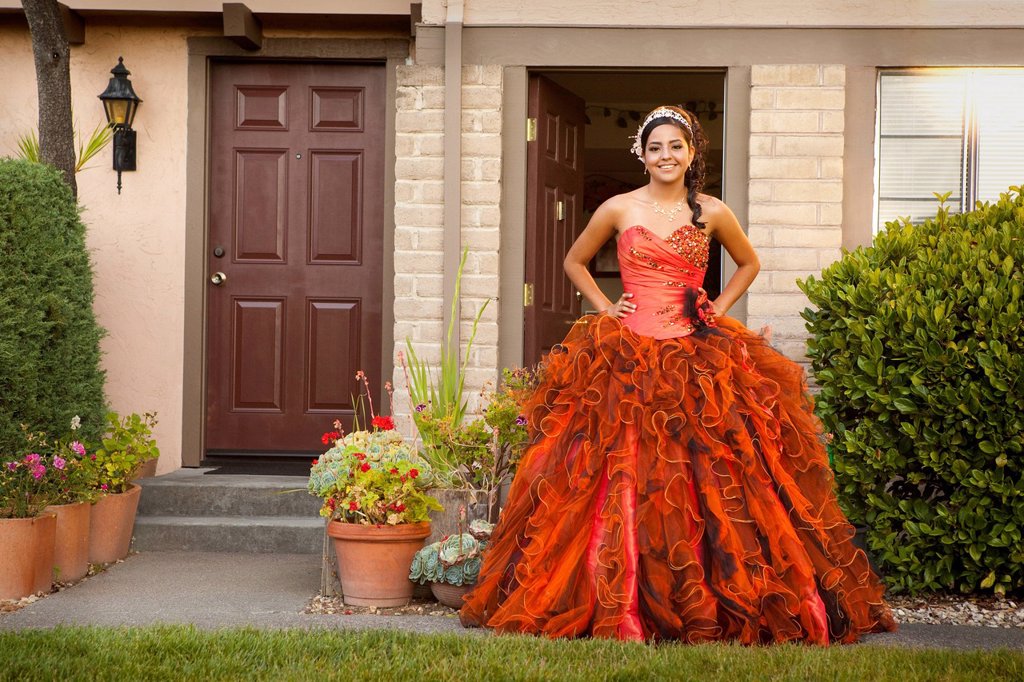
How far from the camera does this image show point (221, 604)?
446cm

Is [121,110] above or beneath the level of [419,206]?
above

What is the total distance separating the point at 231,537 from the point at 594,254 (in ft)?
7.96

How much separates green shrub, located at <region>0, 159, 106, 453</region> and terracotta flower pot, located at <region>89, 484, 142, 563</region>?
370 millimetres

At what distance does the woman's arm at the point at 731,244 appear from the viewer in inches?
170

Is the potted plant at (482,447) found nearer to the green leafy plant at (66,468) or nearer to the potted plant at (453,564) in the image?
the potted plant at (453,564)

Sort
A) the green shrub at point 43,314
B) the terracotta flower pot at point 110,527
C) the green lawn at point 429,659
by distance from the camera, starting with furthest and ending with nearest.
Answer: the terracotta flower pot at point 110,527 → the green shrub at point 43,314 → the green lawn at point 429,659

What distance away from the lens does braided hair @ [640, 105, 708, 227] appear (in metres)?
4.24

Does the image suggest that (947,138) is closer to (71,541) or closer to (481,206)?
(481,206)

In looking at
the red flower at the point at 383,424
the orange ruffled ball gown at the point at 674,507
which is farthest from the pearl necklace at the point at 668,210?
the red flower at the point at 383,424

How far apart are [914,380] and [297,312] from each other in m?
3.58

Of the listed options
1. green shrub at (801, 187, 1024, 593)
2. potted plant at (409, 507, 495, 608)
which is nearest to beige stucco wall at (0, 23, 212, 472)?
potted plant at (409, 507, 495, 608)

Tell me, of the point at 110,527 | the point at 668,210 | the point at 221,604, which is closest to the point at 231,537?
the point at 110,527

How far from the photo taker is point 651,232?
4.25m

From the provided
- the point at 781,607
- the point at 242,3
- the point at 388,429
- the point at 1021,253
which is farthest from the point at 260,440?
the point at 1021,253
